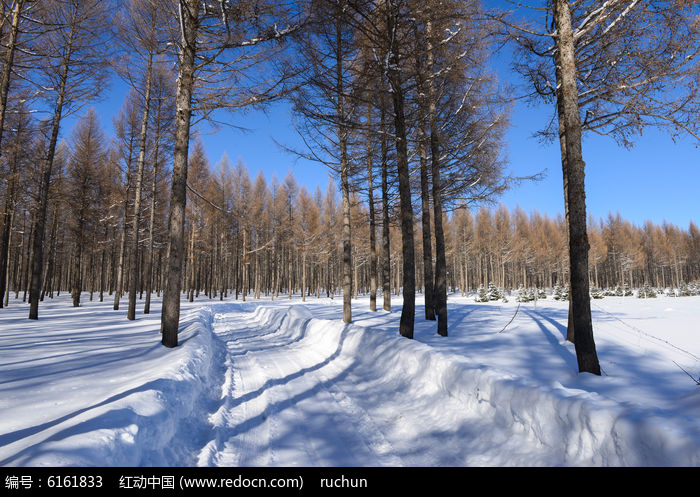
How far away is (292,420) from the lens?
4.22m

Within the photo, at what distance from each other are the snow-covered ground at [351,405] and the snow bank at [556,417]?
0.01 meters

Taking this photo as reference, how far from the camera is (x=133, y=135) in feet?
58.4

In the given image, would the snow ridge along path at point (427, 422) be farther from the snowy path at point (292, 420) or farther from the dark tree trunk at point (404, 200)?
the dark tree trunk at point (404, 200)

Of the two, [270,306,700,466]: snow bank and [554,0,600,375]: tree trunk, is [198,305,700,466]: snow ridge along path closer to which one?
[270,306,700,466]: snow bank

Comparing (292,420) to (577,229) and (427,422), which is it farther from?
(577,229)

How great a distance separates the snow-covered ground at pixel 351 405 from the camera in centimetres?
A: 284

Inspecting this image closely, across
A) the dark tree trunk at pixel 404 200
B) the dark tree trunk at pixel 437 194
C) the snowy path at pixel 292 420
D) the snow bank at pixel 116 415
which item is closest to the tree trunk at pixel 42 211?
the snow bank at pixel 116 415

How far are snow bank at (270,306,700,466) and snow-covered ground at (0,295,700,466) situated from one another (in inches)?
0.5

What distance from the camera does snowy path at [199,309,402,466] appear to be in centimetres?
335

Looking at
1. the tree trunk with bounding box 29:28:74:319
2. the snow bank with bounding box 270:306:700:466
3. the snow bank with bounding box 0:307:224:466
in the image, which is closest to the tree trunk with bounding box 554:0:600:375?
the snow bank with bounding box 270:306:700:466

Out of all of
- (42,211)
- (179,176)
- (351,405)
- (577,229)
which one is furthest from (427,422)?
(42,211)

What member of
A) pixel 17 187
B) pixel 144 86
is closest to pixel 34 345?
pixel 144 86

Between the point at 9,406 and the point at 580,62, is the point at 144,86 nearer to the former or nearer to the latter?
the point at 9,406

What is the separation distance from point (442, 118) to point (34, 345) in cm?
1268
